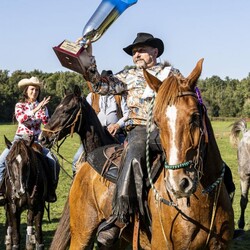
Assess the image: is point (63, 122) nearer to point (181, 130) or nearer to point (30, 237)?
point (30, 237)

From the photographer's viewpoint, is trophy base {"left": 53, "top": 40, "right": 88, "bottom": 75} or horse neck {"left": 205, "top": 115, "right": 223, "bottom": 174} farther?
trophy base {"left": 53, "top": 40, "right": 88, "bottom": 75}

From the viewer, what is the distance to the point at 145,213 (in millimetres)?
4855

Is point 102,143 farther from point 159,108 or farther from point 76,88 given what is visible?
point 159,108

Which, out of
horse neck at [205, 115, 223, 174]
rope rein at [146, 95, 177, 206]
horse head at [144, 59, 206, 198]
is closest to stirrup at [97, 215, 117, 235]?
rope rein at [146, 95, 177, 206]

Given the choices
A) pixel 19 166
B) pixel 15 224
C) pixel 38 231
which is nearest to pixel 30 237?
pixel 38 231

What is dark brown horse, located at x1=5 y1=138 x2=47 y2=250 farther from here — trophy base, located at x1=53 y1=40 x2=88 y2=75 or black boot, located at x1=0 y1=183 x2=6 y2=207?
trophy base, located at x1=53 y1=40 x2=88 y2=75

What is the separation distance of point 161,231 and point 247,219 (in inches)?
293

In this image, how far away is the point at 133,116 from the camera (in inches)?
218

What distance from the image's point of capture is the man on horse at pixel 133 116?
4871 millimetres

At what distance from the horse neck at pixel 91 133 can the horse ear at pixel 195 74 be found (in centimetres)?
293

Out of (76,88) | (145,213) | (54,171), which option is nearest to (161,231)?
(145,213)

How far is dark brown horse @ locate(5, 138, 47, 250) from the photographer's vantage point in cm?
815

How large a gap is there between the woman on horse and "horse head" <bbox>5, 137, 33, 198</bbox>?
262 mm

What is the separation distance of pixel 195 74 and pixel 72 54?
1.80 metres
